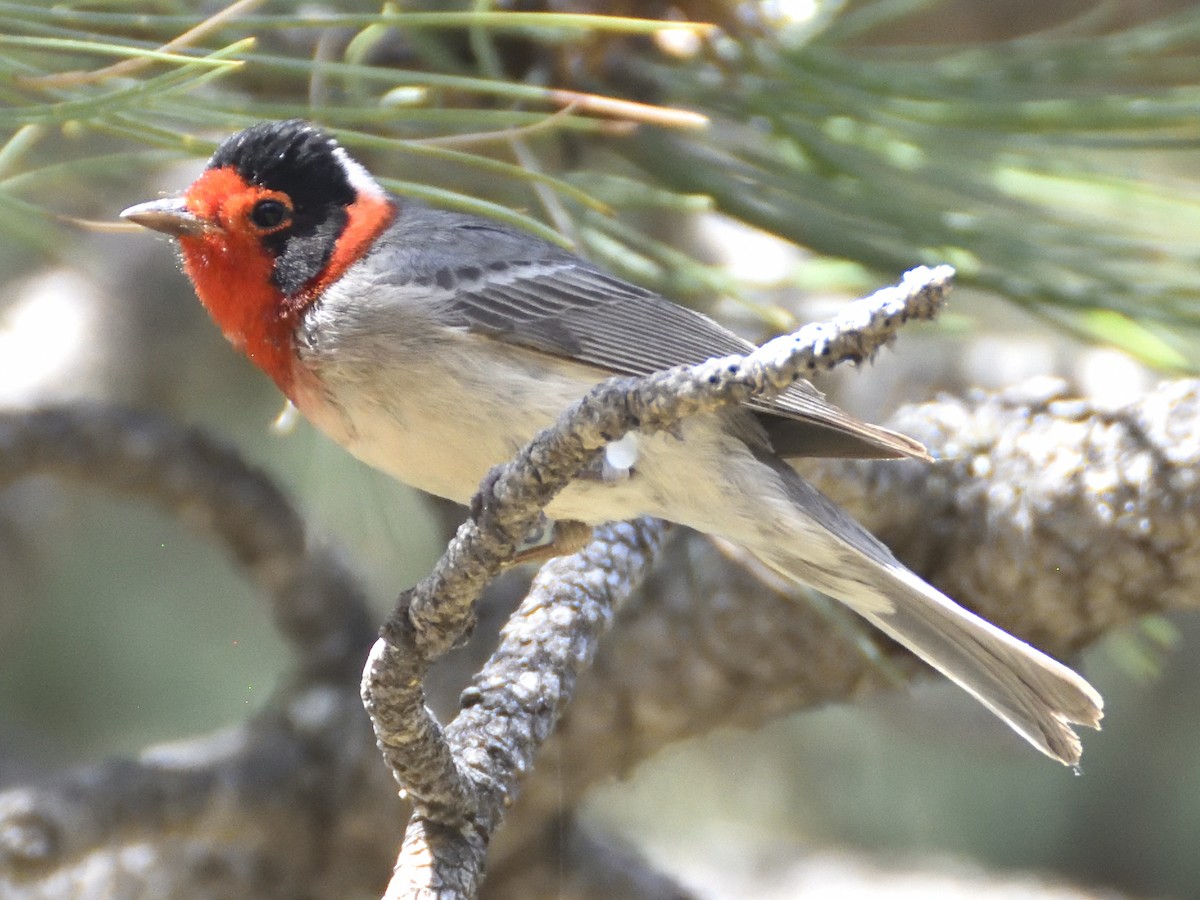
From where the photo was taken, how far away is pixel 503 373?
2098 millimetres

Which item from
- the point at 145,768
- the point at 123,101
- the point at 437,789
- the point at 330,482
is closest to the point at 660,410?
the point at 437,789

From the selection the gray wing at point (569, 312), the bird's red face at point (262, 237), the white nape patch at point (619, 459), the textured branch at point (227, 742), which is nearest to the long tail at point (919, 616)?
the gray wing at point (569, 312)

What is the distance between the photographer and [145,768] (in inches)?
91.5

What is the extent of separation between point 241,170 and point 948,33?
203 cm

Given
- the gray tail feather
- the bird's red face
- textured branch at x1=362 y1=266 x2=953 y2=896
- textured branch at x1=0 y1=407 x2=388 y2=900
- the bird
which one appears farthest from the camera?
textured branch at x1=0 y1=407 x2=388 y2=900

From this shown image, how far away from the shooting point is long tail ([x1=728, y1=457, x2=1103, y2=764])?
1.91 meters

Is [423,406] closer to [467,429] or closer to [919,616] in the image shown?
[467,429]

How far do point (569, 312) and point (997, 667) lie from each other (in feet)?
2.74

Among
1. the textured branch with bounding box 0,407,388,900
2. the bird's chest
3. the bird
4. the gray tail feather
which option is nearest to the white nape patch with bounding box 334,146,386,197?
the bird

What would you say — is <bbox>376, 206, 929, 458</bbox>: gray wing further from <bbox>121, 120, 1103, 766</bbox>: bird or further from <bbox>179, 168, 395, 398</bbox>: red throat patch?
<bbox>179, 168, 395, 398</bbox>: red throat patch

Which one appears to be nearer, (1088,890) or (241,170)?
(241,170)

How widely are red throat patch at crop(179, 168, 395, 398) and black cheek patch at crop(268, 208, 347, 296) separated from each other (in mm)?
10

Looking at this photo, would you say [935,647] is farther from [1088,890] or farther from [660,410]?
[1088,890]

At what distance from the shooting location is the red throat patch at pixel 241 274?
2156mm
